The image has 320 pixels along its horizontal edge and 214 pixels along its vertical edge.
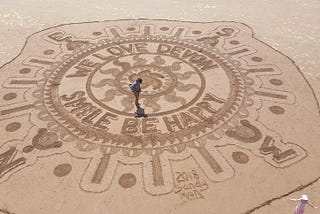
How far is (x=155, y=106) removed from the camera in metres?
10.9

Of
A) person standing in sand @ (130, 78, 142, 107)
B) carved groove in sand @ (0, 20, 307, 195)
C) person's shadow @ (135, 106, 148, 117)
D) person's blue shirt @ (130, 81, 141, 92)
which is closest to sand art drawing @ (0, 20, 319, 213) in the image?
carved groove in sand @ (0, 20, 307, 195)

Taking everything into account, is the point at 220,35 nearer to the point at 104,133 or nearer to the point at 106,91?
the point at 106,91

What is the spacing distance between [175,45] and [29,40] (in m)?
6.06

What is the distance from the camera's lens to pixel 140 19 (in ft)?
53.0

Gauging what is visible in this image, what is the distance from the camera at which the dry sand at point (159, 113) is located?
830 centimetres

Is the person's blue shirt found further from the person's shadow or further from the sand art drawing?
the sand art drawing

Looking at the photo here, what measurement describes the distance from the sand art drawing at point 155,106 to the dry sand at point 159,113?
0.04 metres

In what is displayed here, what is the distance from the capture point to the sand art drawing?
8992mm

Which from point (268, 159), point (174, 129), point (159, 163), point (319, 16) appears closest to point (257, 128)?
point (268, 159)

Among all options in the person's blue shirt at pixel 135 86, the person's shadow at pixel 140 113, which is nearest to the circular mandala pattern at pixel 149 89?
the person's shadow at pixel 140 113

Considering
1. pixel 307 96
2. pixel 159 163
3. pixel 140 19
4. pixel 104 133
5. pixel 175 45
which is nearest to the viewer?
pixel 159 163

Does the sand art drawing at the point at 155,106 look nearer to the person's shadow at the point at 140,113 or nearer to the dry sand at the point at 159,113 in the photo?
the dry sand at the point at 159,113

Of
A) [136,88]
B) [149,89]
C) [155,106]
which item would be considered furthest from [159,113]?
[149,89]

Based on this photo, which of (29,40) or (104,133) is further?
(29,40)
